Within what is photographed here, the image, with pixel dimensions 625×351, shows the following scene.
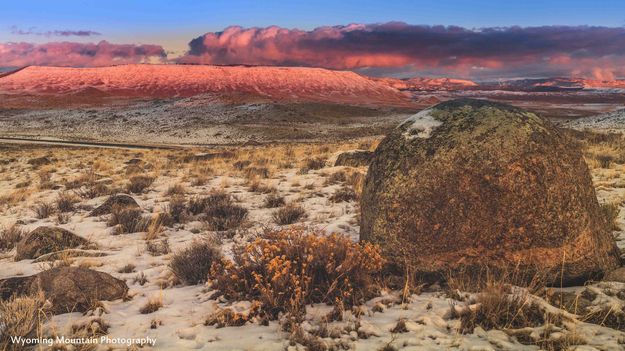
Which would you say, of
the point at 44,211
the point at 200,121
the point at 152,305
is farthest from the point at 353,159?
the point at 200,121

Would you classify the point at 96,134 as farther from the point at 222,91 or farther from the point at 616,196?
the point at 616,196

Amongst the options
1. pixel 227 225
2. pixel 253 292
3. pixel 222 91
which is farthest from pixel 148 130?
pixel 253 292

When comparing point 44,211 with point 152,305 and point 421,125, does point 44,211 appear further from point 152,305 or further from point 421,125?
point 421,125

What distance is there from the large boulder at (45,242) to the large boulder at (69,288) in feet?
5.56

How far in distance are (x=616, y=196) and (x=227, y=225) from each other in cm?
711

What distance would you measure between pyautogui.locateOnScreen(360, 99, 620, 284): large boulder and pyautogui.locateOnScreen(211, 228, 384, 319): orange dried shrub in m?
0.46

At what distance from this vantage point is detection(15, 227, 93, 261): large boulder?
236 inches

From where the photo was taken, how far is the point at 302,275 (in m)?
3.91

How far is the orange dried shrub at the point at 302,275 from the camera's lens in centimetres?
386

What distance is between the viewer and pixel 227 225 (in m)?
7.20

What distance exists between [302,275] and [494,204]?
6.55 feet

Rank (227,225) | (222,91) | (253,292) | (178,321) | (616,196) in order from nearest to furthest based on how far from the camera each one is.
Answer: (178,321) < (253,292) < (227,225) < (616,196) < (222,91)

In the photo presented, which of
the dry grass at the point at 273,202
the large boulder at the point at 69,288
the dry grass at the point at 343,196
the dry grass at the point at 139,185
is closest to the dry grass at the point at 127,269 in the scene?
the large boulder at the point at 69,288

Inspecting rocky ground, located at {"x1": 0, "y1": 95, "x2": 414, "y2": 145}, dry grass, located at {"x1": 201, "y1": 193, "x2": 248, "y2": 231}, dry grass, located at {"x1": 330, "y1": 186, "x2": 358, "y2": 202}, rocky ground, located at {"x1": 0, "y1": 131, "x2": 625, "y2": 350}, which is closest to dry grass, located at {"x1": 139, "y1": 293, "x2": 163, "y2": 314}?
rocky ground, located at {"x1": 0, "y1": 131, "x2": 625, "y2": 350}
